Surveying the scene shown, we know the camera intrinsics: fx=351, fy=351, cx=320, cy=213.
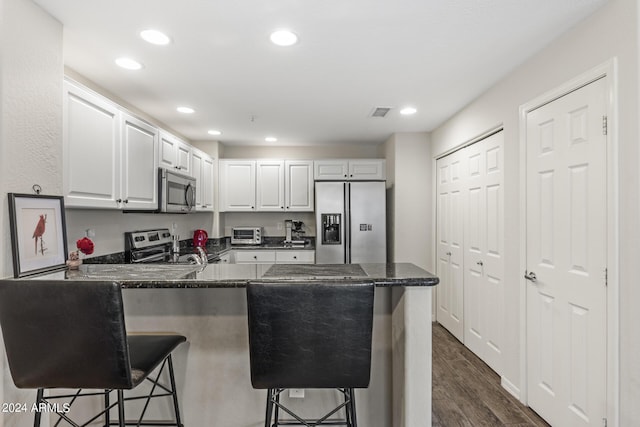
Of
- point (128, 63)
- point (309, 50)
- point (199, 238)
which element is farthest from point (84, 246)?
point (199, 238)

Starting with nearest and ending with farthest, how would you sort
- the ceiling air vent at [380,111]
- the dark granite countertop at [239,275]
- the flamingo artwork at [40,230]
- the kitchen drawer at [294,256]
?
the dark granite countertop at [239,275]
the flamingo artwork at [40,230]
the ceiling air vent at [380,111]
the kitchen drawer at [294,256]

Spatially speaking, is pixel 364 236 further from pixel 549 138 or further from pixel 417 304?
pixel 417 304

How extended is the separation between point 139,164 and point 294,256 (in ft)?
7.99

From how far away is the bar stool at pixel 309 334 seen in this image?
1234 mm

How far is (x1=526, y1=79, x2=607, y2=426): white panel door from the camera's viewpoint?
5.94ft

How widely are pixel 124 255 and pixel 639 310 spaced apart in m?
3.51

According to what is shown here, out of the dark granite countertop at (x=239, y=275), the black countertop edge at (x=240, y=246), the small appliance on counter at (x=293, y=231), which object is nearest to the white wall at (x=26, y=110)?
the dark granite countertop at (x=239, y=275)

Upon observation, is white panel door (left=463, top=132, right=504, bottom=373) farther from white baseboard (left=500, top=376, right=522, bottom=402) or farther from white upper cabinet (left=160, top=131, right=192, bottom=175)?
white upper cabinet (left=160, top=131, right=192, bottom=175)

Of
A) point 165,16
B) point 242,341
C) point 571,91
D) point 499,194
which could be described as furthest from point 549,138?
point 165,16

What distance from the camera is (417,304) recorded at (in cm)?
157

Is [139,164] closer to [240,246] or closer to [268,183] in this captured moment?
[268,183]

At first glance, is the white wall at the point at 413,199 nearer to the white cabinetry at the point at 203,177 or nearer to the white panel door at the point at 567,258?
the white panel door at the point at 567,258

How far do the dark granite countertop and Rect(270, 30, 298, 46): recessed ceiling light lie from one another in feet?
4.36

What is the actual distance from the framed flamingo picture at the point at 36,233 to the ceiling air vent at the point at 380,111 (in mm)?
2715
